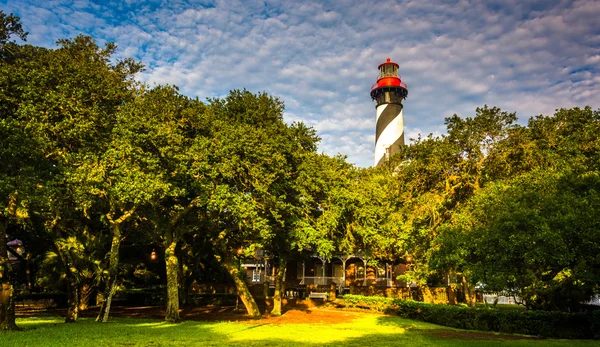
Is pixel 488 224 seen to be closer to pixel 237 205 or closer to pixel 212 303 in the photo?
pixel 237 205

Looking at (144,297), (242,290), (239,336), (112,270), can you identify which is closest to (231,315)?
(242,290)

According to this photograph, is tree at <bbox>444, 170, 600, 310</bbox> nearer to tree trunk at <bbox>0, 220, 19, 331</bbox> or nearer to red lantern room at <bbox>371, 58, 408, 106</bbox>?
tree trunk at <bbox>0, 220, 19, 331</bbox>

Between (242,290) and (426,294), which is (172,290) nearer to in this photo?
(242,290)

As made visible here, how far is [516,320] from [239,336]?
45.1ft

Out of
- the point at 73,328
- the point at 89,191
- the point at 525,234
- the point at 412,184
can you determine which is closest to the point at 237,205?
the point at 89,191

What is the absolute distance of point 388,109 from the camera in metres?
67.0

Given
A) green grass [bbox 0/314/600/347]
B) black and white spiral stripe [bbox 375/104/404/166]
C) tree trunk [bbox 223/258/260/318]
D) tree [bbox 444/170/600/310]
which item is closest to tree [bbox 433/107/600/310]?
tree [bbox 444/170/600/310]

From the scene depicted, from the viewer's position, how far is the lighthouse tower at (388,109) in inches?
2566

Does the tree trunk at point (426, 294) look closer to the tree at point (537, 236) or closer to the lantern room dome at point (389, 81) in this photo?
the tree at point (537, 236)

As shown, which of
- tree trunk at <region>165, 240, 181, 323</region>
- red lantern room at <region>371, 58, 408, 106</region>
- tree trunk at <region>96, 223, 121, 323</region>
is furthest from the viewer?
red lantern room at <region>371, 58, 408, 106</region>

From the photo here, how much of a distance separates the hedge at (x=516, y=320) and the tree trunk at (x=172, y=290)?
589 inches

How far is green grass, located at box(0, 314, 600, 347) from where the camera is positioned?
1470 centimetres

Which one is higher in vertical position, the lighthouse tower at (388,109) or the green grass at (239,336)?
the lighthouse tower at (388,109)

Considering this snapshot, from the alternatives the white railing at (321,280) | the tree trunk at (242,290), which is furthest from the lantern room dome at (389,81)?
the tree trunk at (242,290)
